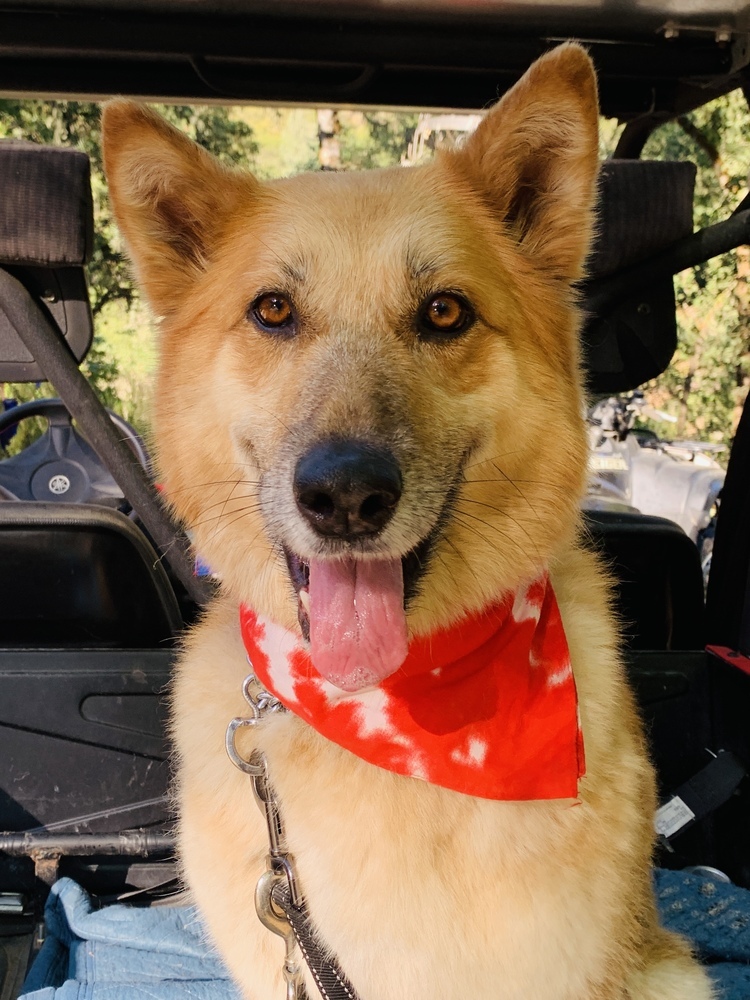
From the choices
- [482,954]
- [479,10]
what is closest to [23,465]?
[479,10]

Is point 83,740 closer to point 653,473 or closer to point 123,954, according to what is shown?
point 123,954

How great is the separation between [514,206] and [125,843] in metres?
2.17

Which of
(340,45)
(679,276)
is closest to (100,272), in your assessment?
(340,45)

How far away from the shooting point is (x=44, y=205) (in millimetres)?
1900

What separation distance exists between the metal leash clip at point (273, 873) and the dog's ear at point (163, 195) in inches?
43.9

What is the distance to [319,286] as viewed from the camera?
170 cm

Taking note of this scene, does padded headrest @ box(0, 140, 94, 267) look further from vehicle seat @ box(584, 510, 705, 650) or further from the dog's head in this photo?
vehicle seat @ box(584, 510, 705, 650)

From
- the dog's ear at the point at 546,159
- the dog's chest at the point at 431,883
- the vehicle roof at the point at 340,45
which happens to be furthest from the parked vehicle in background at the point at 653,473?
the dog's chest at the point at 431,883

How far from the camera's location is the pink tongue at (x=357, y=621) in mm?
1451

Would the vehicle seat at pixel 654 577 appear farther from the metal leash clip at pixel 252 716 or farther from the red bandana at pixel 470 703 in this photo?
the metal leash clip at pixel 252 716

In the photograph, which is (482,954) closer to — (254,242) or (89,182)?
(254,242)

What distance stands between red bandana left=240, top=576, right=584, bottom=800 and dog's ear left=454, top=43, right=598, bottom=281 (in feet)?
2.70

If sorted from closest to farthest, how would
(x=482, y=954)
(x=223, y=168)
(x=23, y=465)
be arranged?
(x=482, y=954), (x=223, y=168), (x=23, y=465)

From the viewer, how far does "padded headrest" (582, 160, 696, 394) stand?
2.34 m
